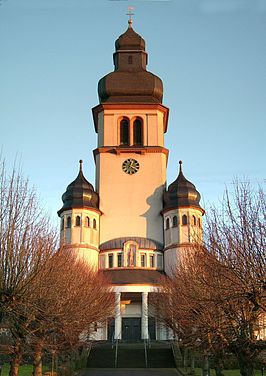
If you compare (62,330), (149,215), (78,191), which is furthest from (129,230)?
(62,330)

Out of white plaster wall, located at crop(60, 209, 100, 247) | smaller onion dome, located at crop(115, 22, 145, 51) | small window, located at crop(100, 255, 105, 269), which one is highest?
smaller onion dome, located at crop(115, 22, 145, 51)

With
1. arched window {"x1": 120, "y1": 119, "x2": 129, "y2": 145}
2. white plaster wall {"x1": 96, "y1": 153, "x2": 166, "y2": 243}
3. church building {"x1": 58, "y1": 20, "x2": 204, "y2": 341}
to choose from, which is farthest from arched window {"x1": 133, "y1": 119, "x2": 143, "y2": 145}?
white plaster wall {"x1": 96, "y1": 153, "x2": 166, "y2": 243}

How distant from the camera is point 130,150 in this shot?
73188 millimetres

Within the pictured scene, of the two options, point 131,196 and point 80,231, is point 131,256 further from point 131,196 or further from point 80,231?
point 131,196

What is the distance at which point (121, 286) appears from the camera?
62469 millimetres

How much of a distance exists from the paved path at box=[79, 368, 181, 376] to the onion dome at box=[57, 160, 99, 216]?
2425 centimetres

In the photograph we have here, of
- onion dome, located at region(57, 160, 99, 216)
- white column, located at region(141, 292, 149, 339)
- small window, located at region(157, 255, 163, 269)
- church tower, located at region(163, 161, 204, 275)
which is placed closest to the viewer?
white column, located at region(141, 292, 149, 339)

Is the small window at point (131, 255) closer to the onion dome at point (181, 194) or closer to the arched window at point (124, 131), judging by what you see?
the onion dome at point (181, 194)

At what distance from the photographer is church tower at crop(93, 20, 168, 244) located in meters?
70.2

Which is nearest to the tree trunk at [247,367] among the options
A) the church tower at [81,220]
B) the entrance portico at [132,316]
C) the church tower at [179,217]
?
the entrance portico at [132,316]

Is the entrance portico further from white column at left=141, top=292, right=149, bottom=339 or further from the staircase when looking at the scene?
the staircase

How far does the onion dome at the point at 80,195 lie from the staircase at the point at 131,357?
716 inches

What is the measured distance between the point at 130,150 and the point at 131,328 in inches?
891

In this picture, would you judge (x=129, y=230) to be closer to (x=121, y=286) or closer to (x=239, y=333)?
(x=121, y=286)
